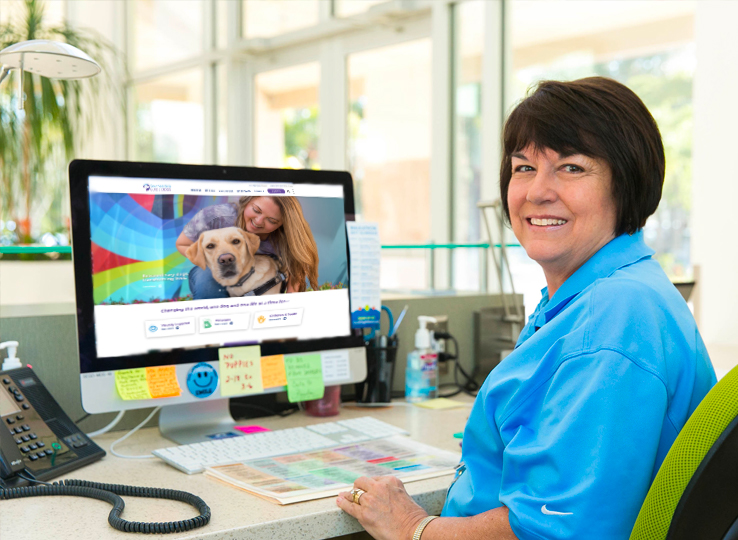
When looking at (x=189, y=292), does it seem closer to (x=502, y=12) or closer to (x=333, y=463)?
(x=333, y=463)

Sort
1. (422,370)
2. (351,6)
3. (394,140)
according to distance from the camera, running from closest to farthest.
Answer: (422,370) < (394,140) < (351,6)

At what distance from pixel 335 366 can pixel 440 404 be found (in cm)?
30

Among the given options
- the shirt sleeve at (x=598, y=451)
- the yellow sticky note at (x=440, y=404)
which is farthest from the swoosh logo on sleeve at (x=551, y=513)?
the yellow sticky note at (x=440, y=404)

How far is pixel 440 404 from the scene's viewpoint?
1.65 metres

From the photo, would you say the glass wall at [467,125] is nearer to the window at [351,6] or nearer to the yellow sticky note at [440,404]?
the window at [351,6]

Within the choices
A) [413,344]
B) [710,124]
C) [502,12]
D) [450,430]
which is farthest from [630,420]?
[502,12]

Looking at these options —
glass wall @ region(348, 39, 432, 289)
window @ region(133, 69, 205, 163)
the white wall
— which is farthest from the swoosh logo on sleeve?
window @ region(133, 69, 205, 163)

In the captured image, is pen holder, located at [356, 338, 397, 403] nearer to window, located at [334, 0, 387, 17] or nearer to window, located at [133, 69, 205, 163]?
window, located at [334, 0, 387, 17]

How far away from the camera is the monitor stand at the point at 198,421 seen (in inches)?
53.4

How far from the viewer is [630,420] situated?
0.77 metres


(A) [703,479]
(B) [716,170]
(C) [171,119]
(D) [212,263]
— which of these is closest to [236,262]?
(D) [212,263]

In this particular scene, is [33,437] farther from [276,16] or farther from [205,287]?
[276,16]

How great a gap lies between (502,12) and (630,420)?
346 centimetres

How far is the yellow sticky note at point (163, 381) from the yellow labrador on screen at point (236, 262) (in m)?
0.18
